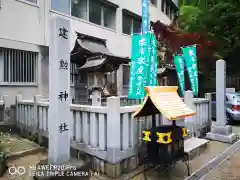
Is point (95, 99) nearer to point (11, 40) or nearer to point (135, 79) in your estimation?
point (135, 79)

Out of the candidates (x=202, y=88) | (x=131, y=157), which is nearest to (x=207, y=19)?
(x=202, y=88)

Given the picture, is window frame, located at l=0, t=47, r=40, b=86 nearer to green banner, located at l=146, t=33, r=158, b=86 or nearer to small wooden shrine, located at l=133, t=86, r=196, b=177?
green banner, located at l=146, t=33, r=158, b=86

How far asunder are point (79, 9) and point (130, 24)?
18.0ft

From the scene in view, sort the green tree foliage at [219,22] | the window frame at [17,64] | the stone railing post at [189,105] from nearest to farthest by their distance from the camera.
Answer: the stone railing post at [189,105], the window frame at [17,64], the green tree foliage at [219,22]

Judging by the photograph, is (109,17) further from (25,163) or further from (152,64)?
(25,163)

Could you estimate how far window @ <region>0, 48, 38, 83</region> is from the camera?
357 inches

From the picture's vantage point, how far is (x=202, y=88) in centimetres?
2036

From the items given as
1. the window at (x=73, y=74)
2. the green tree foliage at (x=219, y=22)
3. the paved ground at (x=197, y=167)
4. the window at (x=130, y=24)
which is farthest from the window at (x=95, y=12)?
the paved ground at (x=197, y=167)

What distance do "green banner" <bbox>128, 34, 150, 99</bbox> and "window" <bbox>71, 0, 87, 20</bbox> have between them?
6.89 metres

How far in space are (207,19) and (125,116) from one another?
43.9 feet

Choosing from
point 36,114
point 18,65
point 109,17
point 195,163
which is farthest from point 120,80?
point 195,163

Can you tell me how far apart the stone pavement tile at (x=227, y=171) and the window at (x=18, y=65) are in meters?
8.10

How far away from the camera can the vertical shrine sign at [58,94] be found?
4.27 meters

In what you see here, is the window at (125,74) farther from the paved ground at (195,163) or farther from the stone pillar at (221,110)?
the paved ground at (195,163)
